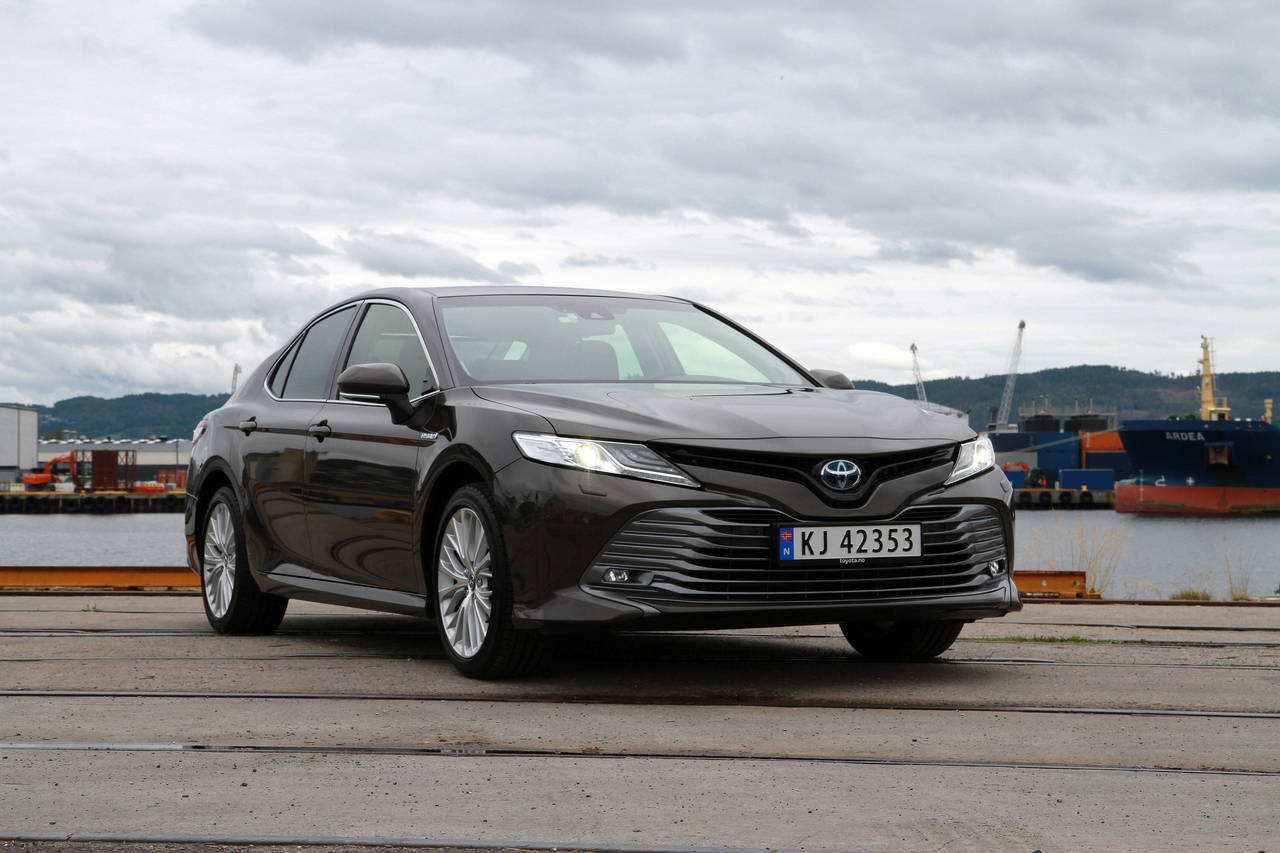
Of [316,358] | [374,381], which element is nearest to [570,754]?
[374,381]

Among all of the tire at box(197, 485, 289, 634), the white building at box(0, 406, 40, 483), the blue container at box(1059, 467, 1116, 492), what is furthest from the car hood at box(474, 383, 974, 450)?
the white building at box(0, 406, 40, 483)

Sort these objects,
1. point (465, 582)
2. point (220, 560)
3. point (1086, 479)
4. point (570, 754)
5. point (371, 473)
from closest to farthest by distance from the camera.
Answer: point (570, 754), point (465, 582), point (371, 473), point (220, 560), point (1086, 479)

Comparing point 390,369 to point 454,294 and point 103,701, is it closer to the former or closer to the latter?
point 454,294

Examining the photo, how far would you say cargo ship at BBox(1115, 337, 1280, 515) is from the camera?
73562 mm

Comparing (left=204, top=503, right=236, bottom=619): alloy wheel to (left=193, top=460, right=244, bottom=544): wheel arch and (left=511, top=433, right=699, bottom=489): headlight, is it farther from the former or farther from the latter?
(left=511, top=433, right=699, bottom=489): headlight

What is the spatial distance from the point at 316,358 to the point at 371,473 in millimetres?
1263

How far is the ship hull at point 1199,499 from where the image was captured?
7381 centimetres

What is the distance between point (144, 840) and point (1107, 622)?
674cm

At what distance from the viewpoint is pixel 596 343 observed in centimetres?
665

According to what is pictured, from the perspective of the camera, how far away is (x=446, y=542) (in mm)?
5945

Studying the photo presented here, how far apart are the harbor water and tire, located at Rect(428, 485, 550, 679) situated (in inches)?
356

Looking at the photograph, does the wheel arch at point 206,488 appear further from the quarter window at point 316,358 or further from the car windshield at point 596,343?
the car windshield at point 596,343

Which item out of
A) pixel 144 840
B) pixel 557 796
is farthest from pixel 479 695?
Answer: pixel 144 840

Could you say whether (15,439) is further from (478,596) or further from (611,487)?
(611,487)
